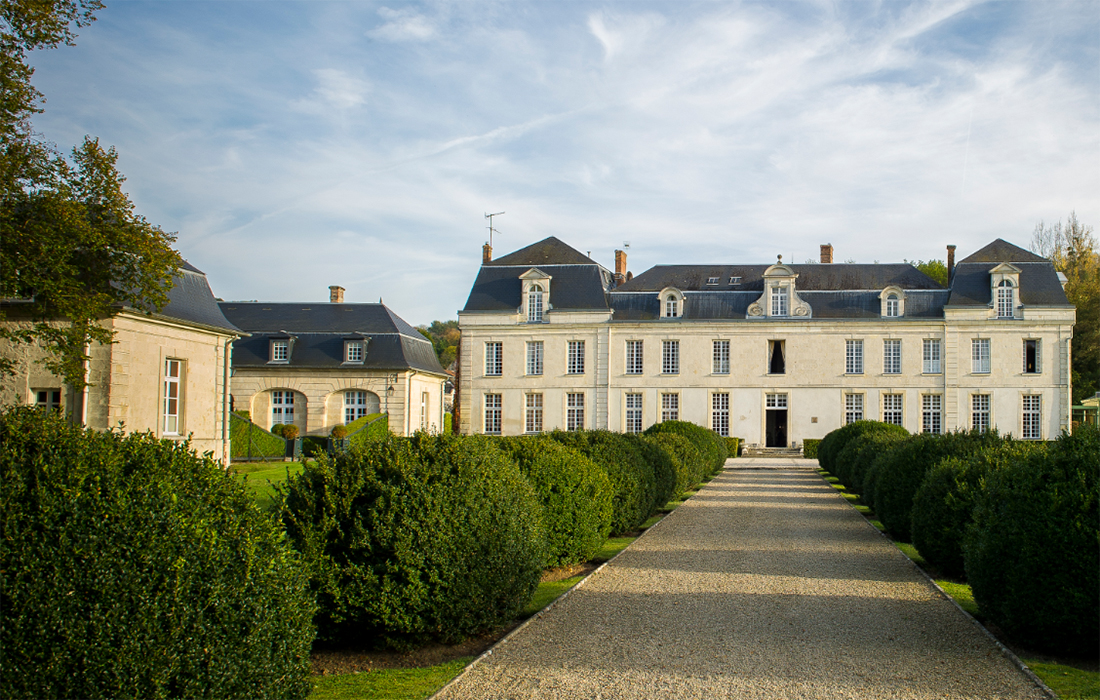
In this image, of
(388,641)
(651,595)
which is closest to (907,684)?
(651,595)

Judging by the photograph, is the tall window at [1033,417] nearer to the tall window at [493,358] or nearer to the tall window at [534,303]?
the tall window at [534,303]

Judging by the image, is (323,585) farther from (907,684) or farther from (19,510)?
(907,684)

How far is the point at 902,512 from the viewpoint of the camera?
36.0 ft

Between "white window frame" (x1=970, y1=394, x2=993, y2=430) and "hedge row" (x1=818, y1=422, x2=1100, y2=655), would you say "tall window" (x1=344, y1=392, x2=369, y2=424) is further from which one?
"hedge row" (x1=818, y1=422, x2=1100, y2=655)

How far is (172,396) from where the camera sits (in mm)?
21797

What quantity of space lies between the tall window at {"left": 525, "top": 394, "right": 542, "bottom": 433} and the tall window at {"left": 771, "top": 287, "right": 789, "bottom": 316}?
37.6 ft

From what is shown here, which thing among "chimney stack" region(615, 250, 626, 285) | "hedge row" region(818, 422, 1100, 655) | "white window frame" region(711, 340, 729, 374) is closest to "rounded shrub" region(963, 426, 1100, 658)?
"hedge row" region(818, 422, 1100, 655)

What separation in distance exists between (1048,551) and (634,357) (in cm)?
3319

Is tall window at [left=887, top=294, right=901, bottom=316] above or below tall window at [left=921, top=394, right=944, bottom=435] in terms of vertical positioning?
above

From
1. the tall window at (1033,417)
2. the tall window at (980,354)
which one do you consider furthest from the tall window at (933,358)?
the tall window at (1033,417)

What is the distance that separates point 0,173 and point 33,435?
37.8 ft

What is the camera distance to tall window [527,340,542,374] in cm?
3925

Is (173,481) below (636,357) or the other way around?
below

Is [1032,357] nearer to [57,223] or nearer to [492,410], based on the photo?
[492,410]
